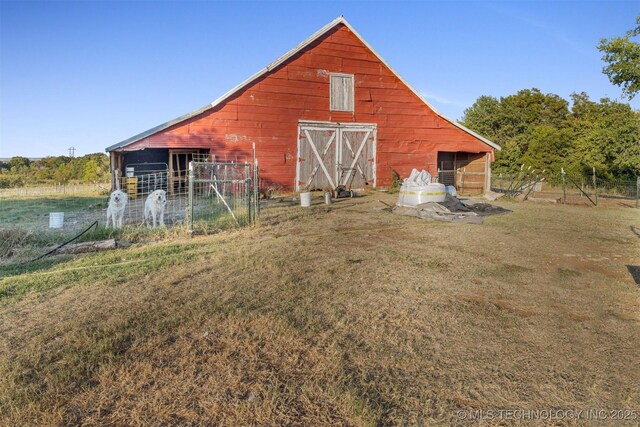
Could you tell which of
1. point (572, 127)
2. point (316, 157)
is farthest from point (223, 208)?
point (572, 127)

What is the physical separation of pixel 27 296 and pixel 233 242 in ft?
12.9

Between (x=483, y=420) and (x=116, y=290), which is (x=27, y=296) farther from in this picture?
(x=483, y=420)

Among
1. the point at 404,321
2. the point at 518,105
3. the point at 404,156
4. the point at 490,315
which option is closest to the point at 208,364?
the point at 404,321

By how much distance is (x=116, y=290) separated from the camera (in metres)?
5.49

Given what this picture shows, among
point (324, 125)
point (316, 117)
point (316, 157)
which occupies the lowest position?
point (316, 157)

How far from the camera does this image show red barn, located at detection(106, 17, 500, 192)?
18.1m

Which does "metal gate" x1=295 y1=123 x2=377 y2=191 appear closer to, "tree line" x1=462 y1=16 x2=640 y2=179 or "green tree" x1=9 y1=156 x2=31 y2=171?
"tree line" x1=462 y1=16 x2=640 y2=179

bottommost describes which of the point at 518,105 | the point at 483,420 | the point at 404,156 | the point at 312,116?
the point at 483,420

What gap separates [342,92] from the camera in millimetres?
20062

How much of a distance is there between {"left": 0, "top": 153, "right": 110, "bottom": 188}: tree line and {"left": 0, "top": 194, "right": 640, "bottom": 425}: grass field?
23212mm

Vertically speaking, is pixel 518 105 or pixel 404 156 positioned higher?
pixel 518 105

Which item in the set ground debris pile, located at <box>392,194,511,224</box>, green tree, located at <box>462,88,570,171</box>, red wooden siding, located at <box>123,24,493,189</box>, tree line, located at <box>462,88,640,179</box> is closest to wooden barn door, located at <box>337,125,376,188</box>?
red wooden siding, located at <box>123,24,493,189</box>

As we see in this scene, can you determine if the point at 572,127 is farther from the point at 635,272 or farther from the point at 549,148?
the point at 635,272

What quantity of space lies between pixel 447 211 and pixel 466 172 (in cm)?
1128
